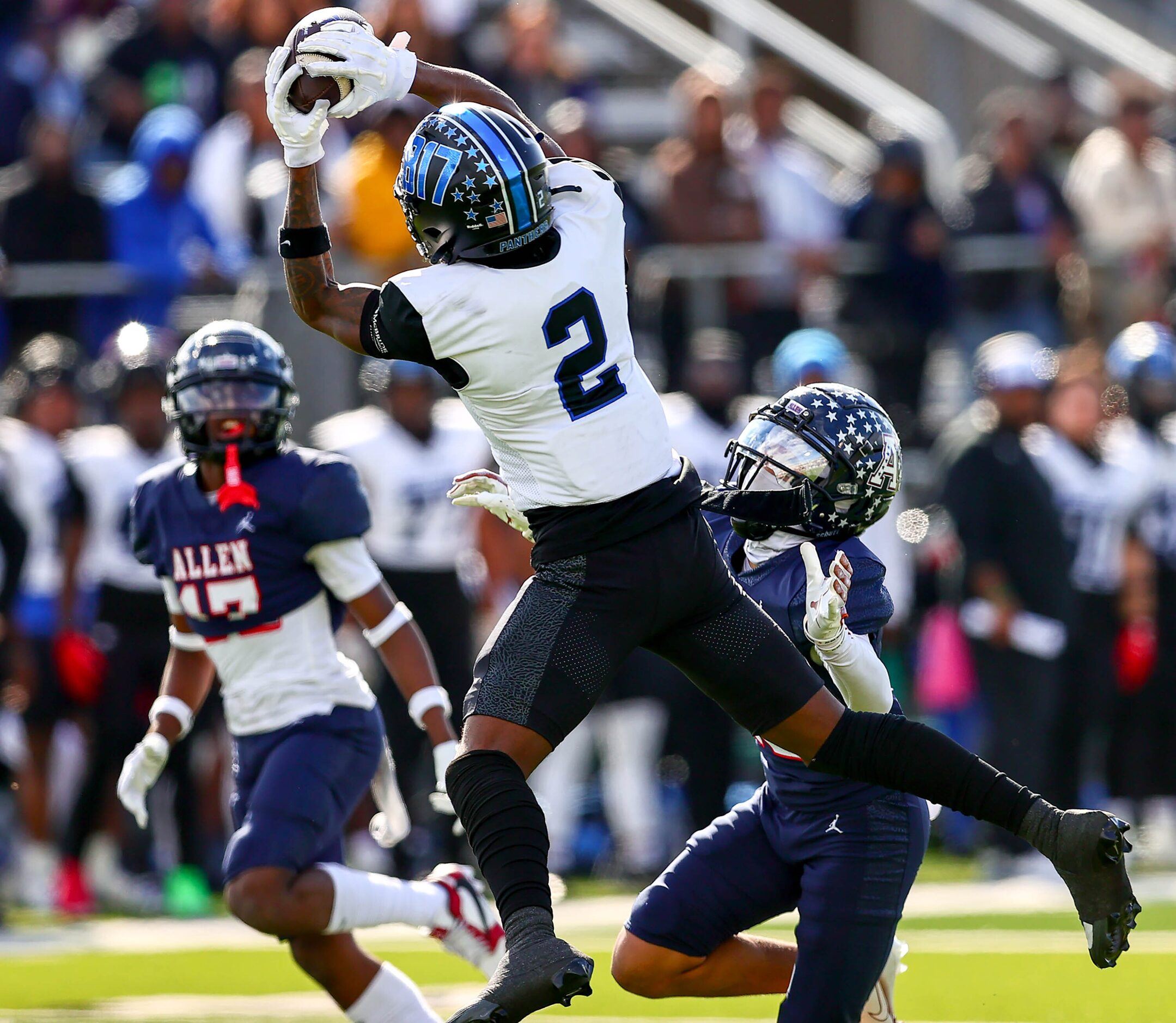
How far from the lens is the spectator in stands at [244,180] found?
30.2ft

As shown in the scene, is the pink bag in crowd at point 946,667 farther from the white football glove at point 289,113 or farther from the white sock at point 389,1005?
the white football glove at point 289,113

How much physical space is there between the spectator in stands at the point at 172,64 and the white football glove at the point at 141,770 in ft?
18.2

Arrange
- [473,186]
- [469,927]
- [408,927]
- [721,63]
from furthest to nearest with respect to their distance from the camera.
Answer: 1. [721,63]
2. [408,927]
3. [469,927]
4. [473,186]

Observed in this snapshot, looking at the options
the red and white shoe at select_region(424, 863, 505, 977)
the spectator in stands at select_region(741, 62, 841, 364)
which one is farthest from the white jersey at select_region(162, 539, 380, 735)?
the spectator in stands at select_region(741, 62, 841, 364)

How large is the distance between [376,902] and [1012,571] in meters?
4.47

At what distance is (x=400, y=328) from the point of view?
3.95 meters

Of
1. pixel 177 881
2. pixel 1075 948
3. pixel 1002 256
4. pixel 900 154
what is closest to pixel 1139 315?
pixel 1002 256

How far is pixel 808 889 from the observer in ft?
13.6

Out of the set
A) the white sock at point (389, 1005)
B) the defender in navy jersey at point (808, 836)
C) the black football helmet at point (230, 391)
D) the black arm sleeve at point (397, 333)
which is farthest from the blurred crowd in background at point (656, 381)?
the black arm sleeve at point (397, 333)

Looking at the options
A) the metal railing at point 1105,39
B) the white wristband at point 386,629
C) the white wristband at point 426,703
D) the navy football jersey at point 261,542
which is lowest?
the white wristband at point 426,703

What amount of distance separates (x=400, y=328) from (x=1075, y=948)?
144 inches

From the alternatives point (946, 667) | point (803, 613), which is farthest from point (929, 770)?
point (946, 667)

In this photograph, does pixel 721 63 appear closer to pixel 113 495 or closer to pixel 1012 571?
pixel 1012 571

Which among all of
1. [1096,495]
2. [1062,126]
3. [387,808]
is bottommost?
[387,808]
